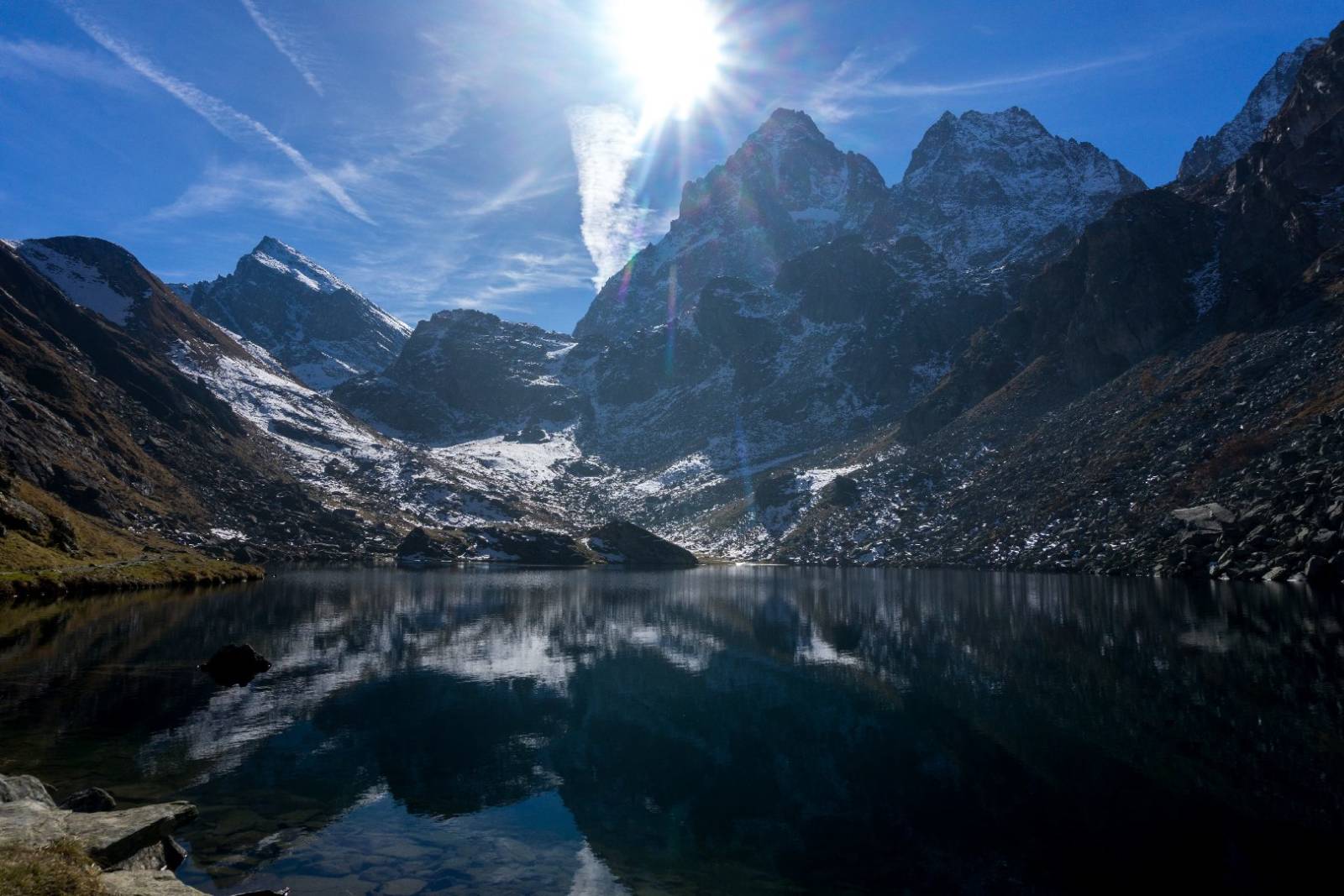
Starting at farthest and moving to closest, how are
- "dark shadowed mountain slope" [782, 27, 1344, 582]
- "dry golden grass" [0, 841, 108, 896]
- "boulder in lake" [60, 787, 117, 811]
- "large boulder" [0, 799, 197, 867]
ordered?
"dark shadowed mountain slope" [782, 27, 1344, 582] < "boulder in lake" [60, 787, 117, 811] < "large boulder" [0, 799, 197, 867] < "dry golden grass" [0, 841, 108, 896]

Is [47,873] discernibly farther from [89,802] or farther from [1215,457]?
[1215,457]

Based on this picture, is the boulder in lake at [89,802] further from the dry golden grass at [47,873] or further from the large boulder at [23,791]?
the dry golden grass at [47,873]

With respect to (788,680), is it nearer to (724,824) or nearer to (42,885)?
(724,824)

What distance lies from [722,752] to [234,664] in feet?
114

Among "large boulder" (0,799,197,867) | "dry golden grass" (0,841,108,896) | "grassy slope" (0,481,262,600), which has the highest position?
"grassy slope" (0,481,262,600)

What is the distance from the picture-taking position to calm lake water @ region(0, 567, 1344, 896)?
2161 centimetres

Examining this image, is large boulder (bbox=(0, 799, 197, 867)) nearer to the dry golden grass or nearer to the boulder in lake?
the dry golden grass

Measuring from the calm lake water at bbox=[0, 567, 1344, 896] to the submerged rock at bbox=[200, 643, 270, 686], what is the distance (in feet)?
3.15

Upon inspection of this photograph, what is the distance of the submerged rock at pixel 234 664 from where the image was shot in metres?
48.7

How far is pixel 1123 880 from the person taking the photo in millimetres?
19844

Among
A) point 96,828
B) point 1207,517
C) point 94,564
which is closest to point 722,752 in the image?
point 96,828

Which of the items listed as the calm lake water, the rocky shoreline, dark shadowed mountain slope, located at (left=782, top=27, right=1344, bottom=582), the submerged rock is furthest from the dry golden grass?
dark shadowed mountain slope, located at (left=782, top=27, right=1344, bottom=582)

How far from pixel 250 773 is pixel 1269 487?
123 meters

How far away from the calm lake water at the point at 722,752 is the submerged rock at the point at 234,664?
0.96 meters
